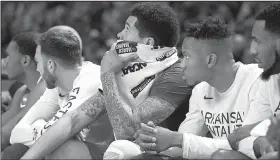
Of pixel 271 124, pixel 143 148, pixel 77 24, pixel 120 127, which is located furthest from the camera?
pixel 77 24

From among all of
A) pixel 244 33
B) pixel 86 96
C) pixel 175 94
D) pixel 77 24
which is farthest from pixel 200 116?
pixel 77 24

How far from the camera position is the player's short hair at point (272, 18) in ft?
9.58

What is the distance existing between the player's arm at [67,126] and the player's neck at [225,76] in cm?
81

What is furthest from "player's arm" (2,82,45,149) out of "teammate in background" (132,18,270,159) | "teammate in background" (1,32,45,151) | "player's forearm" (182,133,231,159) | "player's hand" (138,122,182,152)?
"player's forearm" (182,133,231,159)

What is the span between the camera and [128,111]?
3.33 metres

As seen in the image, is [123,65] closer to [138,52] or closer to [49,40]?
[138,52]

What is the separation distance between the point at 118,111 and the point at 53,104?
3.54 ft

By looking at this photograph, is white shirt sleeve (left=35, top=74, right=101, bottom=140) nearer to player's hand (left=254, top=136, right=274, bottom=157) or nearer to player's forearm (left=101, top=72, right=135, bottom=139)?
player's forearm (left=101, top=72, right=135, bottom=139)

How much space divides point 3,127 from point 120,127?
1645mm

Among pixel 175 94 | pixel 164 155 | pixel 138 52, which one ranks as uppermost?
pixel 138 52

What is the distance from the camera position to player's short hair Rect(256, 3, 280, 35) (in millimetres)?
2920

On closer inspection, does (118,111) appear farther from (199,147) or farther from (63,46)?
(63,46)

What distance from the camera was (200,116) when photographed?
135 inches

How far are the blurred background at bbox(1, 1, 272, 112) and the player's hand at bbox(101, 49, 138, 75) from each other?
5.65 ft
